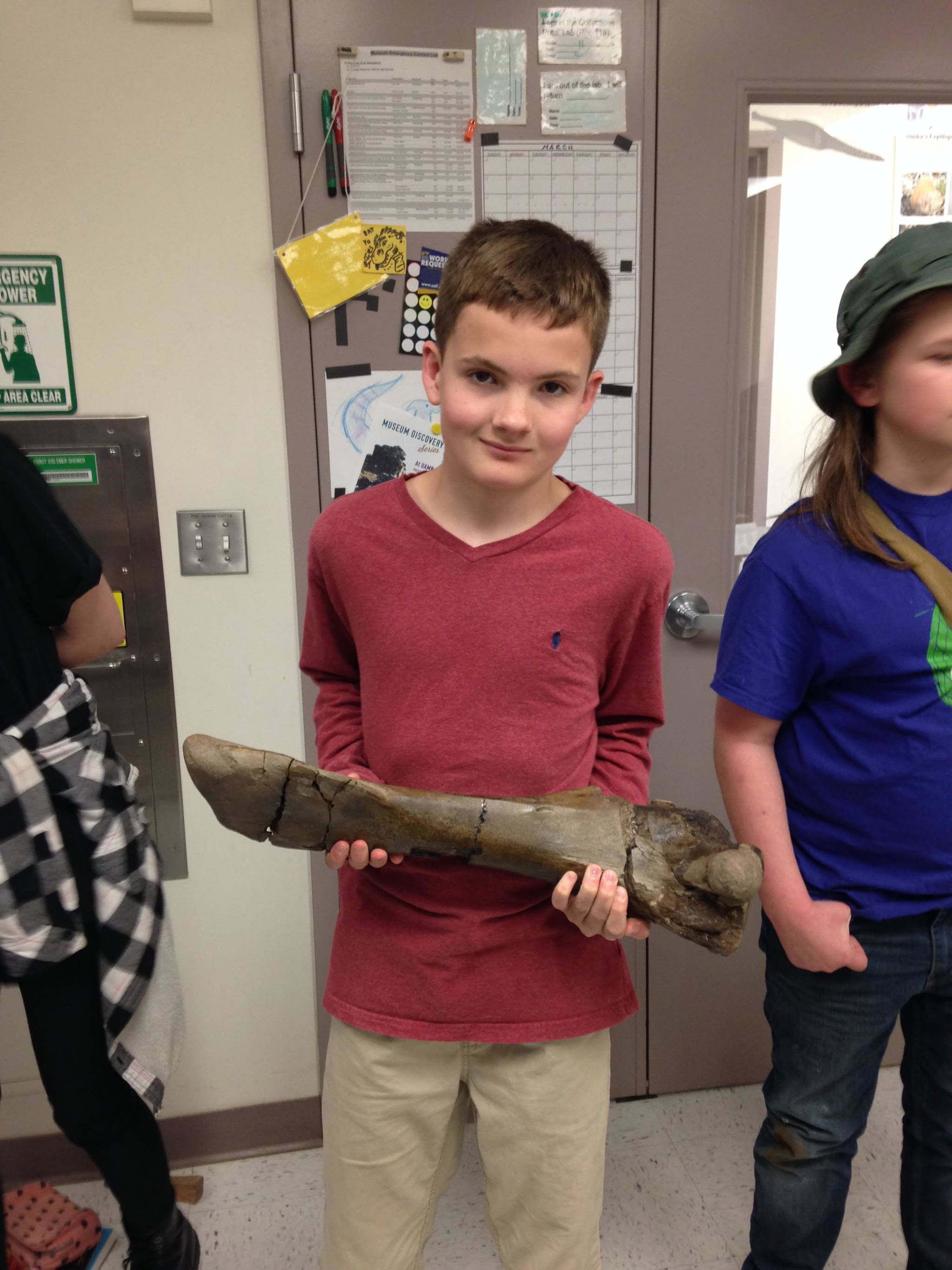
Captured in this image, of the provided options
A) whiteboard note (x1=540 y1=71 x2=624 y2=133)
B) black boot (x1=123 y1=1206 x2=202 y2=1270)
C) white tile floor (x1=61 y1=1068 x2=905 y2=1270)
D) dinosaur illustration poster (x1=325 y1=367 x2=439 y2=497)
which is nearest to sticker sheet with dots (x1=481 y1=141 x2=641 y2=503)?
whiteboard note (x1=540 y1=71 x2=624 y2=133)

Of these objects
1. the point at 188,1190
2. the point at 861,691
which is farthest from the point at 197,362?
the point at 188,1190

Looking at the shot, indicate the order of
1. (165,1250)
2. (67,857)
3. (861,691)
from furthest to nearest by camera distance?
1. (165,1250)
2. (67,857)
3. (861,691)

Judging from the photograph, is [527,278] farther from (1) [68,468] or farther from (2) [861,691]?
(1) [68,468]

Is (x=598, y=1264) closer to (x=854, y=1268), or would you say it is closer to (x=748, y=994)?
(x=854, y=1268)

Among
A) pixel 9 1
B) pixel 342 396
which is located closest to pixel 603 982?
pixel 342 396

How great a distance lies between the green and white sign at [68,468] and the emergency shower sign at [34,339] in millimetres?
72

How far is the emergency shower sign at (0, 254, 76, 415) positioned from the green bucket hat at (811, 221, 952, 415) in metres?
1.14

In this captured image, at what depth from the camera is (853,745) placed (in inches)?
38.0

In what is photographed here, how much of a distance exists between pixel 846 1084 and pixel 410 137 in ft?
4.93

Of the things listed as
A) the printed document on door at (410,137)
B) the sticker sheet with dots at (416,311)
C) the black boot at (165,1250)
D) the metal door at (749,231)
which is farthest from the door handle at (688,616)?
the black boot at (165,1250)

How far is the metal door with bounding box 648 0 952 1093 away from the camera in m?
1.41

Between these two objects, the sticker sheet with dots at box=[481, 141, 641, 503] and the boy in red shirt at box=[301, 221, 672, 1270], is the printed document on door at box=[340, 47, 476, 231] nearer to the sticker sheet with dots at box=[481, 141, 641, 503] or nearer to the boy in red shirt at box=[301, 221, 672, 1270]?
the sticker sheet with dots at box=[481, 141, 641, 503]

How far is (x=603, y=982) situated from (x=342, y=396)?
3.33 ft

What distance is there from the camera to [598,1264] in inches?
38.3
